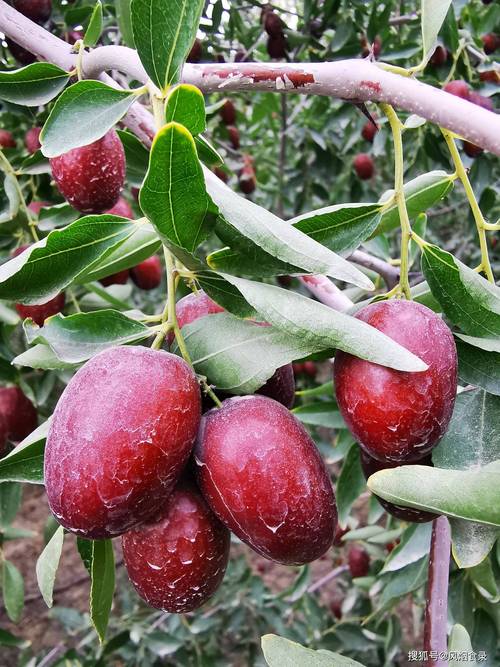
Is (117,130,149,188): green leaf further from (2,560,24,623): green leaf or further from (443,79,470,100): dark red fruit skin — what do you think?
(2,560,24,623): green leaf

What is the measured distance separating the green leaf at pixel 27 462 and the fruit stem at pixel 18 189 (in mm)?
780

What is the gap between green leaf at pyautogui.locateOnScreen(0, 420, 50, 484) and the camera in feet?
2.60

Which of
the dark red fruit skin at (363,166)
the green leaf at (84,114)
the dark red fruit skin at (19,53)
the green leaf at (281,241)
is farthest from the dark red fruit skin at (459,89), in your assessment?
the green leaf at (281,241)

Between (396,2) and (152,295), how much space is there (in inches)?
72.2

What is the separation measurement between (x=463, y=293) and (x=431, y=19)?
346 millimetres

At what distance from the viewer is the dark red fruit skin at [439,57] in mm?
2246

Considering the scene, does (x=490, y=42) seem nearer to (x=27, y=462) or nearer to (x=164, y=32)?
(x=164, y=32)

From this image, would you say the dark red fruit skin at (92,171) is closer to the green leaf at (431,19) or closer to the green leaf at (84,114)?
the green leaf at (84,114)

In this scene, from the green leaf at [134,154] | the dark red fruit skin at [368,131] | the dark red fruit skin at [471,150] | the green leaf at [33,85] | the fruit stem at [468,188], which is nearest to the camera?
the fruit stem at [468,188]

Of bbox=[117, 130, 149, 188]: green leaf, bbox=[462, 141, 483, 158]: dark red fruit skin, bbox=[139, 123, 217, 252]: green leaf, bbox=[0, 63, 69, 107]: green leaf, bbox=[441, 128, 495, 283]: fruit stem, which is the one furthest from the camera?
bbox=[462, 141, 483, 158]: dark red fruit skin

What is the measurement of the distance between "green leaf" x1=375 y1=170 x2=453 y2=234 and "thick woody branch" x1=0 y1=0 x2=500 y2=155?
294 mm

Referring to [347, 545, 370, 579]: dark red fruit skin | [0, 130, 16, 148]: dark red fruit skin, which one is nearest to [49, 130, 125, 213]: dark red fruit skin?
[0, 130, 16, 148]: dark red fruit skin

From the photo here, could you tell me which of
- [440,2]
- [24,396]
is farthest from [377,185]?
[440,2]

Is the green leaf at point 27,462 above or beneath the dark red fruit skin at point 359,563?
above
